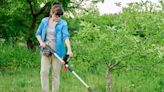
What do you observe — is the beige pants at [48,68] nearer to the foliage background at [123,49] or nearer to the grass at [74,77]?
the foliage background at [123,49]

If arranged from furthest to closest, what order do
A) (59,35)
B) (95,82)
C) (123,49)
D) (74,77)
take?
(74,77), (95,82), (123,49), (59,35)

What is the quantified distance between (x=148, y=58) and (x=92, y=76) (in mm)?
3527

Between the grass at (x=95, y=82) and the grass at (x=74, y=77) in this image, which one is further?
the grass at (x=95, y=82)

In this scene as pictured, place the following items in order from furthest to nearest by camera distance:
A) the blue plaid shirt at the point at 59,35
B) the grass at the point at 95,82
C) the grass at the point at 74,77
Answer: the grass at the point at 95,82, the grass at the point at 74,77, the blue plaid shirt at the point at 59,35

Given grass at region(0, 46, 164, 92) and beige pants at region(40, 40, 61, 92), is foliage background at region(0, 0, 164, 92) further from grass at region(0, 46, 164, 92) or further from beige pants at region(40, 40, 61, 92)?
beige pants at region(40, 40, 61, 92)

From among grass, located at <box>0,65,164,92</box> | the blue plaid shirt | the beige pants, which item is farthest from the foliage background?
the beige pants

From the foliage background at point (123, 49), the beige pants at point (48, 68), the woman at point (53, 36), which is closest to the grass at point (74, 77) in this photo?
the foliage background at point (123, 49)

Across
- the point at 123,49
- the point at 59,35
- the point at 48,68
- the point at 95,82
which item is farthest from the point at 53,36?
the point at 95,82

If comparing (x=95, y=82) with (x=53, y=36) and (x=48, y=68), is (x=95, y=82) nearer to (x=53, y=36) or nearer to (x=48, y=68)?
(x=48, y=68)

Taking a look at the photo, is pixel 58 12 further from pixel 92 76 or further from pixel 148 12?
pixel 92 76

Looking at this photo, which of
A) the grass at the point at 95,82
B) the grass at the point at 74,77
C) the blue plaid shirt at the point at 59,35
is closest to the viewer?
the blue plaid shirt at the point at 59,35

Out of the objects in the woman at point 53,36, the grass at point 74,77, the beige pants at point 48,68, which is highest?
the woman at point 53,36

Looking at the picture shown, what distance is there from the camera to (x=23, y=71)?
1260 cm

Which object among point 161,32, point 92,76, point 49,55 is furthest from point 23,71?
point 161,32
